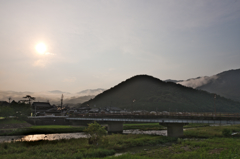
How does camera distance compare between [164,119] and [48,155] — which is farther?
[164,119]

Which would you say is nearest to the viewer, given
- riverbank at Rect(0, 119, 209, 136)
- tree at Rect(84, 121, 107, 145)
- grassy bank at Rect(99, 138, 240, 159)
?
grassy bank at Rect(99, 138, 240, 159)

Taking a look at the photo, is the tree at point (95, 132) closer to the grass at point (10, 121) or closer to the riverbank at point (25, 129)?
the riverbank at point (25, 129)

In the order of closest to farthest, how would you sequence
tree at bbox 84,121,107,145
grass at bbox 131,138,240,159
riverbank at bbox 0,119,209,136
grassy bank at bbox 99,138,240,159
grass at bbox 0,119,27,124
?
grassy bank at bbox 99,138,240,159 → grass at bbox 131,138,240,159 → tree at bbox 84,121,107,145 → riverbank at bbox 0,119,209,136 → grass at bbox 0,119,27,124

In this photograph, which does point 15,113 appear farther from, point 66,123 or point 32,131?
point 32,131

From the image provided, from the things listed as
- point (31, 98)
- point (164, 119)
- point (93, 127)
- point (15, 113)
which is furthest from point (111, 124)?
point (31, 98)

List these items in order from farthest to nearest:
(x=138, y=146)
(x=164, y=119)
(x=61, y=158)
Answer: (x=164, y=119) < (x=138, y=146) < (x=61, y=158)

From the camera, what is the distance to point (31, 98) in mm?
151875

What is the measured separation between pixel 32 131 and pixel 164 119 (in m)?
46.2

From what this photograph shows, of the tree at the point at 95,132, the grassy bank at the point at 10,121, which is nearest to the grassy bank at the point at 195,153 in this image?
the tree at the point at 95,132

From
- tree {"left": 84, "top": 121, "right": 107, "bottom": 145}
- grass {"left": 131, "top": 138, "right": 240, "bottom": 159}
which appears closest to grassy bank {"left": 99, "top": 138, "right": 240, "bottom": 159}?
grass {"left": 131, "top": 138, "right": 240, "bottom": 159}

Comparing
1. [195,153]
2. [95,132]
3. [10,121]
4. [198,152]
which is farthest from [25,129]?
[198,152]

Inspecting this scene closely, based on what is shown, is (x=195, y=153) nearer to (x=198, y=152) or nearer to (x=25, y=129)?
(x=198, y=152)

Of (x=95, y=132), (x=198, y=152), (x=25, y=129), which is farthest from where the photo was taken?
(x=25, y=129)

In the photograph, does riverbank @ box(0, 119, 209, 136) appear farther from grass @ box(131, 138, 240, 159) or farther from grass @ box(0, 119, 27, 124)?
grass @ box(131, 138, 240, 159)
